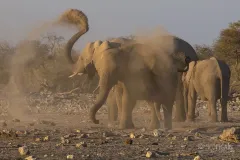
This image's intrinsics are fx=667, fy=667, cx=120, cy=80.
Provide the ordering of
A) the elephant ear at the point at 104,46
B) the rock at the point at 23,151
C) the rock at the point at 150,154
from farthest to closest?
the elephant ear at the point at 104,46 → the rock at the point at 23,151 → the rock at the point at 150,154

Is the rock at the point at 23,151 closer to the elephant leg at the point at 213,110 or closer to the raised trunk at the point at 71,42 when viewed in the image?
the raised trunk at the point at 71,42

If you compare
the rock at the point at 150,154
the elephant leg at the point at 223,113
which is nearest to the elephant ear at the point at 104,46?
the elephant leg at the point at 223,113

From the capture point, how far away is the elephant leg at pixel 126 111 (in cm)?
1653

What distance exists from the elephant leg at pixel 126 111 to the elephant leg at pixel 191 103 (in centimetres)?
427

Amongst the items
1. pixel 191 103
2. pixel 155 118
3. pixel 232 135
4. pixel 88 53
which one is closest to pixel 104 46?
pixel 88 53

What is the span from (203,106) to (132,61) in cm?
1043

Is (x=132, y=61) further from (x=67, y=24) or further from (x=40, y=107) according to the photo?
(x=40, y=107)

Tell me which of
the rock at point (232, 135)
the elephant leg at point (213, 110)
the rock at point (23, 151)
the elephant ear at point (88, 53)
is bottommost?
the rock at point (23, 151)

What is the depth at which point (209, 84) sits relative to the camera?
20875mm

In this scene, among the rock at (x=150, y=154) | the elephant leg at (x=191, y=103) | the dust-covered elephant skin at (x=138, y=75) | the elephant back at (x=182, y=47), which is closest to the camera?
the rock at (x=150, y=154)

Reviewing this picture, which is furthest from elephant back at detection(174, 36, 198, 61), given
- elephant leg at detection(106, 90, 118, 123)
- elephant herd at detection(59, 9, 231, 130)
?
elephant leg at detection(106, 90, 118, 123)

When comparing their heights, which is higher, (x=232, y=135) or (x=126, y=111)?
(x=126, y=111)

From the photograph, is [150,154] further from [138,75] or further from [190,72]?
[190,72]

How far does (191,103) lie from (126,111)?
548cm
